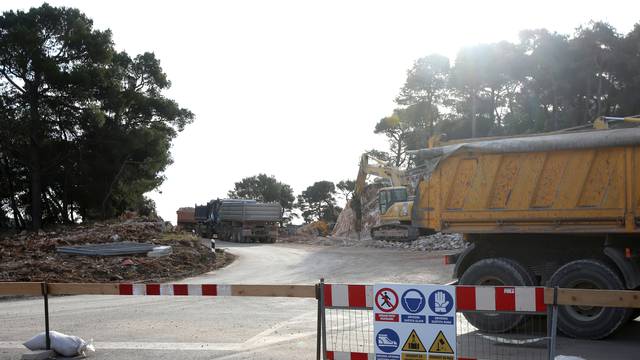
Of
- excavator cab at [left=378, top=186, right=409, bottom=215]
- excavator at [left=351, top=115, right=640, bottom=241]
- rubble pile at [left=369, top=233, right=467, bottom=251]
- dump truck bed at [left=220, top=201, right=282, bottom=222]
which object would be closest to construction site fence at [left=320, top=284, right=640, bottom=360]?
rubble pile at [left=369, top=233, right=467, bottom=251]

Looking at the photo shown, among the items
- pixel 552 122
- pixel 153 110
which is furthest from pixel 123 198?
pixel 552 122

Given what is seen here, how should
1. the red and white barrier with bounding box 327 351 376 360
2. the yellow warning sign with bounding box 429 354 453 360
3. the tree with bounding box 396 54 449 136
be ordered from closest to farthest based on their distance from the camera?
1. the yellow warning sign with bounding box 429 354 453 360
2. the red and white barrier with bounding box 327 351 376 360
3. the tree with bounding box 396 54 449 136

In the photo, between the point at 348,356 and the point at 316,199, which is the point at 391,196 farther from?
the point at 316,199

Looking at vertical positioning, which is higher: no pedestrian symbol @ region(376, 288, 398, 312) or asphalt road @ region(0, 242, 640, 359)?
no pedestrian symbol @ region(376, 288, 398, 312)

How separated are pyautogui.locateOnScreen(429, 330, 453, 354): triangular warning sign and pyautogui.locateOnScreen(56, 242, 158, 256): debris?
18585 mm

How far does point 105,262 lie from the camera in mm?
21719

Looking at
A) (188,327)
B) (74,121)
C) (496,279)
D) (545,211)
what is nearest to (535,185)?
(545,211)

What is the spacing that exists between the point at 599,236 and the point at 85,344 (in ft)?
23.7

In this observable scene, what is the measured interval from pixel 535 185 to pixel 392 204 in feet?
88.5

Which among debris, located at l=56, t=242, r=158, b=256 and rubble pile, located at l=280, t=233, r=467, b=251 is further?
rubble pile, located at l=280, t=233, r=467, b=251

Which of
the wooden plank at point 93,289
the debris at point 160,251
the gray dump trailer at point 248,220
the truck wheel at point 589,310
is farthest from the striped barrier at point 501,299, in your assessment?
the gray dump trailer at point 248,220

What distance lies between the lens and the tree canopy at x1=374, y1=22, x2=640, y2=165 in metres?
47.5

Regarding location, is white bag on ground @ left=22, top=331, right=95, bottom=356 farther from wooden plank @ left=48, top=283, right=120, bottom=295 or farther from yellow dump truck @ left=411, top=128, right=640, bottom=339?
yellow dump truck @ left=411, top=128, right=640, bottom=339

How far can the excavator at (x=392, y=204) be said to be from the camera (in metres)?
35.6
